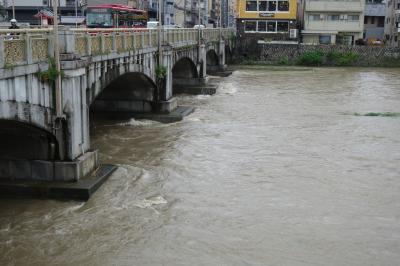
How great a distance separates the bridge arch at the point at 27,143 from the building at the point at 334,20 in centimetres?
5828

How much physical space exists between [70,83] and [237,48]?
173ft

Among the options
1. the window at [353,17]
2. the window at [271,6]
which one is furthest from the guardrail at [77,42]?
the window at [353,17]

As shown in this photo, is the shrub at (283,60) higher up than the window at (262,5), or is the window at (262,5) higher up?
the window at (262,5)

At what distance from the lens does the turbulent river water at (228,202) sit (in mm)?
12094

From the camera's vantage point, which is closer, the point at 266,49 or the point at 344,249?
the point at 344,249

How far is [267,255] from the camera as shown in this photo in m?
11.9

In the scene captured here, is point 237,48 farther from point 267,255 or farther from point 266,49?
point 267,255

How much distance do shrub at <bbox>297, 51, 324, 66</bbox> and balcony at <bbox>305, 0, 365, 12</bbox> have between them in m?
9.32

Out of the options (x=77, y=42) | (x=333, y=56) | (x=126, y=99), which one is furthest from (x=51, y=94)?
(x=333, y=56)

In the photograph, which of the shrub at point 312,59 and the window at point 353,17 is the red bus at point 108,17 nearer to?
the shrub at point 312,59

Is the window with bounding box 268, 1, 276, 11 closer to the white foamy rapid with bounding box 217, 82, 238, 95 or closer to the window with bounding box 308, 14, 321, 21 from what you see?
the window with bounding box 308, 14, 321, 21

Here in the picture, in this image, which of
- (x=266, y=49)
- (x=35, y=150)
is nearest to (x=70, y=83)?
(x=35, y=150)

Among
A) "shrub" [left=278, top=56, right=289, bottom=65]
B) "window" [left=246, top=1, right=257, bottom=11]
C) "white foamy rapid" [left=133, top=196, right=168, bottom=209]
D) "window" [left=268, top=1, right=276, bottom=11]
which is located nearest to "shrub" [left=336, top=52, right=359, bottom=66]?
"shrub" [left=278, top=56, right=289, bottom=65]

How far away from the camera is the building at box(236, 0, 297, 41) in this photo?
70.4 metres
